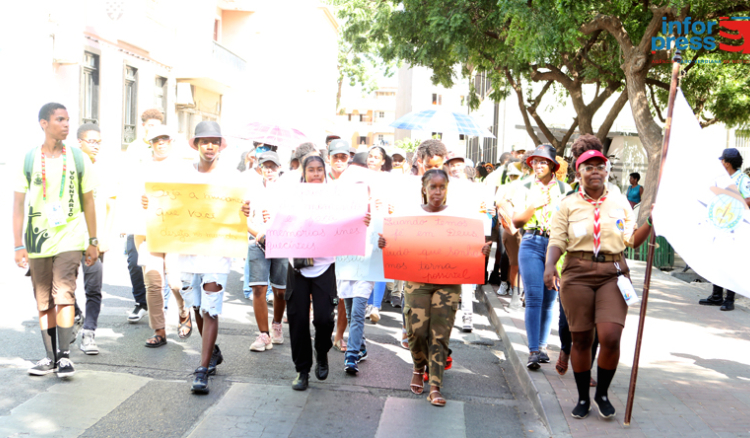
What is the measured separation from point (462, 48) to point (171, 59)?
973 centimetres

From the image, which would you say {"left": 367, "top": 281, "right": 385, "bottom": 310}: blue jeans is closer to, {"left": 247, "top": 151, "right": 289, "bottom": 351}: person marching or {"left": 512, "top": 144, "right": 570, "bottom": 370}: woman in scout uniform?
{"left": 247, "top": 151, "right": 289, "bottom": 351}: person marching

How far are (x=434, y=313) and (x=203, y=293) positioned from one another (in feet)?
5.62

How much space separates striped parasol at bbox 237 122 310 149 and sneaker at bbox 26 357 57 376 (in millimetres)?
4653

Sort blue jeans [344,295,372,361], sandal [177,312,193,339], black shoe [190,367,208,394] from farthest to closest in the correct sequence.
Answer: sandal [177,312,193,339] → blue jeans [344,295,372,361] → black shoe [190,367,208,394]

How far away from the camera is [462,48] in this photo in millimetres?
16266

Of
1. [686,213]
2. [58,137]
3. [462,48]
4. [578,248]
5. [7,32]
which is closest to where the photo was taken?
[686,213]

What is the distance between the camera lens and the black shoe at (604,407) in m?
4.91

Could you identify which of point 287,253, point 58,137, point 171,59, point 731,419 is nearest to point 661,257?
point 731,419

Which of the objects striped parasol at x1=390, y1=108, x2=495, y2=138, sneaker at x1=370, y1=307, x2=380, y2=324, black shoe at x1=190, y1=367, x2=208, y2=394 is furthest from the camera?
striped parasol at x1=390, y1=108, x2=495, y2=138

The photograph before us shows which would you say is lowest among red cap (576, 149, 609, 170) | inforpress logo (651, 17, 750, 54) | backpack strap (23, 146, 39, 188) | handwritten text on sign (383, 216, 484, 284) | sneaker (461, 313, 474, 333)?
sneaker (461, 313, 474, 333)

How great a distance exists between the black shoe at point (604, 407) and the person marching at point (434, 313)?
43.4 inches

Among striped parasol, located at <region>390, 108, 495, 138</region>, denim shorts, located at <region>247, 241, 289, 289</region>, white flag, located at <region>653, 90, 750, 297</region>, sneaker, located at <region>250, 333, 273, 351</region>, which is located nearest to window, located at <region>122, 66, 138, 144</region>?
striped parasol, located at <region>390, 108, 495, 138</region>

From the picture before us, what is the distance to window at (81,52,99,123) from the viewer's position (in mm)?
16281

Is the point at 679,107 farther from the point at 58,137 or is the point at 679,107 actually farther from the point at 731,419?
the point at 58,137
